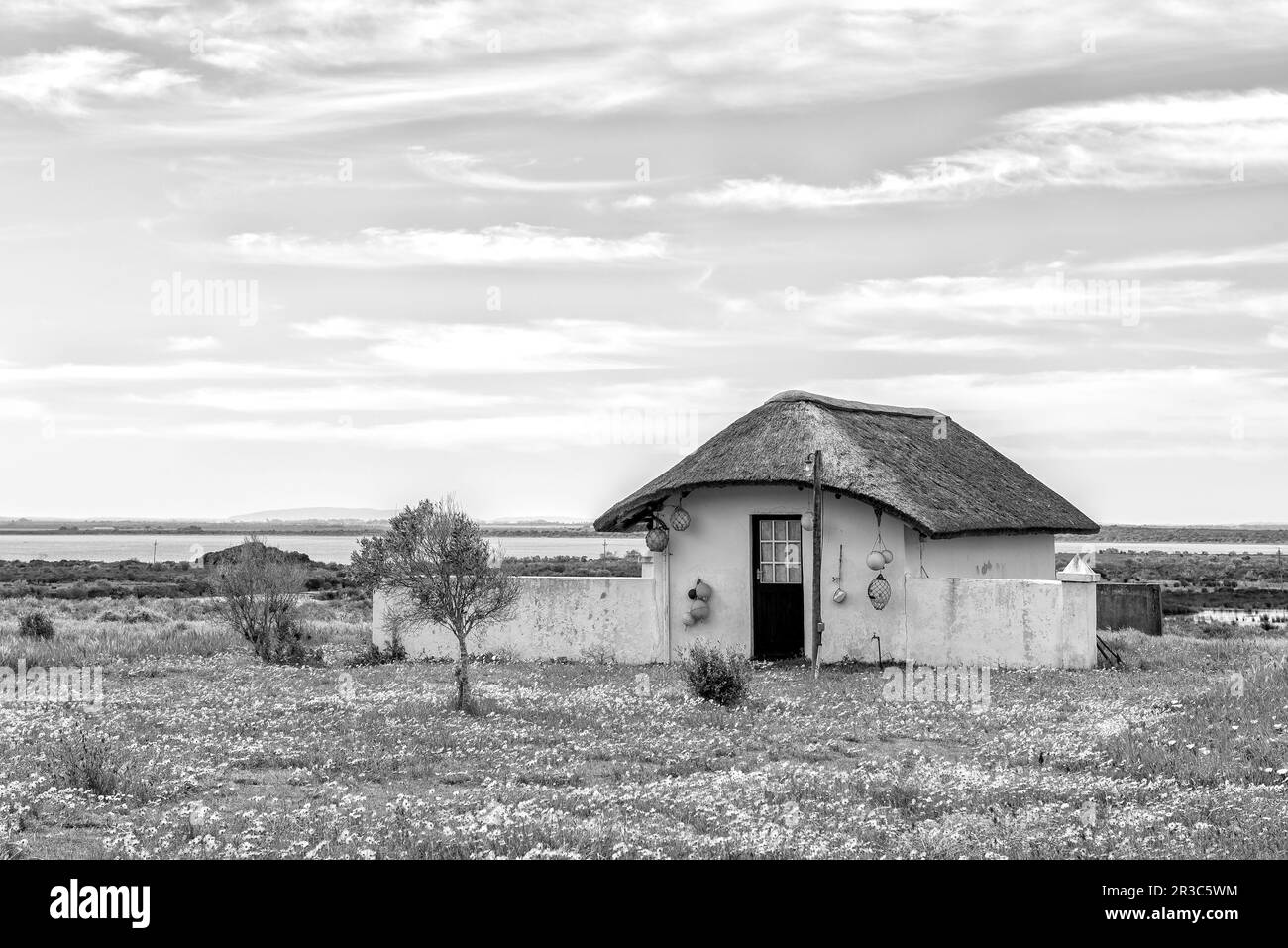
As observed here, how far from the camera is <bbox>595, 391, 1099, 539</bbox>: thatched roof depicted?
76.2 ft

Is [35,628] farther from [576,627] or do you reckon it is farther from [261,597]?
[576,627]

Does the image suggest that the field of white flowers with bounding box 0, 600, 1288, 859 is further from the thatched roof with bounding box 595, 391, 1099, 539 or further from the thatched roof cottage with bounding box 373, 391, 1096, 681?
the thatched roof with bounding box 595, 391, 1099, 539

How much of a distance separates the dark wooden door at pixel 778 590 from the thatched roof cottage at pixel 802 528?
0.06 ft

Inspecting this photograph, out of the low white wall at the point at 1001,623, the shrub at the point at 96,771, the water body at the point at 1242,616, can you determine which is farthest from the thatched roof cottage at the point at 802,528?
the water body at the point at 1242,616

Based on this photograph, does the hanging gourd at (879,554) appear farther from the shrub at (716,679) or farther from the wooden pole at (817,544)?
the shrub at (716,679)

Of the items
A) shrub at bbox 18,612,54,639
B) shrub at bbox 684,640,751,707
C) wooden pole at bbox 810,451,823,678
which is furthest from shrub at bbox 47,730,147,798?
shrub at bbox 18,612,54,639

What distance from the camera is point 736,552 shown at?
2447 centimetres

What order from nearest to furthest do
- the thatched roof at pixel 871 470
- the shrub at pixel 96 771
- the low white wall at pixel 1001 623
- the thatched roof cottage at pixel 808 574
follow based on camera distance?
the shrub at pixel 96 771 < the low white wall at pixel 1001 623 < the thatched roof cottage at pixel 808 574 < the thatched roof at pixel 871 470

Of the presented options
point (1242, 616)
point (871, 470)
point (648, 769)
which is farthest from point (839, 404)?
point (1242, 616)

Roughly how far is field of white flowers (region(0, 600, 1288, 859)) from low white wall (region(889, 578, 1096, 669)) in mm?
718

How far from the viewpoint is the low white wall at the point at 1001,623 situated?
22125 mm
